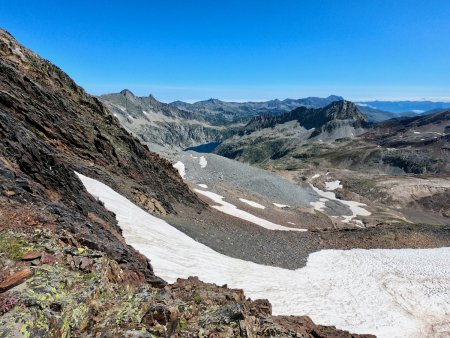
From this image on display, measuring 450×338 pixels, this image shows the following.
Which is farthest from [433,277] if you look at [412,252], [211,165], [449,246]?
[211,165]

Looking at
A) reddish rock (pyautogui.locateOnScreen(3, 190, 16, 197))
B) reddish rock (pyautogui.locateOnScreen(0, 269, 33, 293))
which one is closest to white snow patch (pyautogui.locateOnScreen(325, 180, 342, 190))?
reddish rock (pyautogui.locateOnScreen(3, 190, 16, 197))

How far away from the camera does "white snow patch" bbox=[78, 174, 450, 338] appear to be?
68.0 ft

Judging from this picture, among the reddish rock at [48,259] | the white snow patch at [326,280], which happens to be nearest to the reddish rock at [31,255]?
the reddish rock at [48,259]

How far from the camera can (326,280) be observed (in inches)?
1076

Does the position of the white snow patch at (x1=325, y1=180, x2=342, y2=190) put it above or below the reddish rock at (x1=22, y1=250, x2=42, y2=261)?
below

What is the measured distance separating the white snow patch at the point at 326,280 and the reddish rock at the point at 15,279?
34.2 ft

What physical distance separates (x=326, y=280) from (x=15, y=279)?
23278mm

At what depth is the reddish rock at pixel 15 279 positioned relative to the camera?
8655 mm

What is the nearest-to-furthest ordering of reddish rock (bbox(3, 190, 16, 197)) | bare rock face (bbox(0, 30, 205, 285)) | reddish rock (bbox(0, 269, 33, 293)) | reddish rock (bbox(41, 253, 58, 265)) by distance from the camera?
reddish rock (bbox(0, 269, 33, 293)) < reddish rock (bbox(41, 253, 58, 265)) < reddish rock (bbox(3, 190, 16, 197)) < bare rock face (bbox(0, 30, 205, 285))

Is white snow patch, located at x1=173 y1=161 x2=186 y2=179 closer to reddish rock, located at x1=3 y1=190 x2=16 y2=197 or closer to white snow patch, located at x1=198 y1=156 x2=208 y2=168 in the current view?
white snow patch, located at x1=198 y1=156 x2=208 y2=168

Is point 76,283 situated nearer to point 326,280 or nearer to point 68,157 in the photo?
point 326,280

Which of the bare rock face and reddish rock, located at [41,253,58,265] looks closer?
reddish rock, located at [41,253,58,265]

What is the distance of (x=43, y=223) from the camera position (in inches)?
493

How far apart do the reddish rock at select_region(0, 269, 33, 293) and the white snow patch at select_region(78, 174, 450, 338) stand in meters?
10.4
